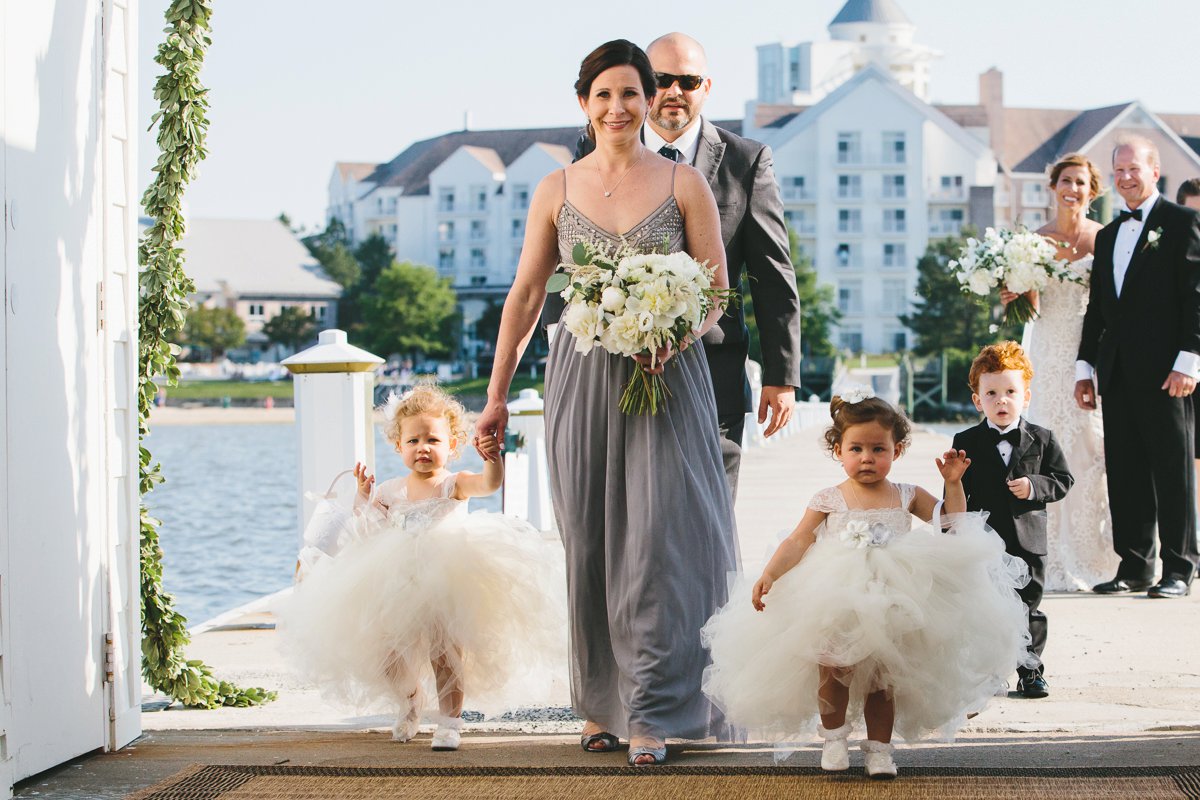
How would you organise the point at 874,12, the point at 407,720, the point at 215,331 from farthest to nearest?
1. the point at 874,12
2. the point at 215,331
3. the point at 407,720

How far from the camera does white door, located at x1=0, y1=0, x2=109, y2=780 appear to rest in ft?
15.2

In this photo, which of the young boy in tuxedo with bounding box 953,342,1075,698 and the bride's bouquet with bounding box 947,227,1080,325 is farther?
the bride's bouquet with bounding box 947,227,1080,325

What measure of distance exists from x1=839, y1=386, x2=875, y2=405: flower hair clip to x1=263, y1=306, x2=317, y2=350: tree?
104 meters

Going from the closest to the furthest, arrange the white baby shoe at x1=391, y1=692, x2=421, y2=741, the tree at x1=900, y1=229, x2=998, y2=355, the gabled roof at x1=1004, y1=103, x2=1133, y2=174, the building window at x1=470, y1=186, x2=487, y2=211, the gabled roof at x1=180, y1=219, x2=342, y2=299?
the white baby shoe at x1=391, y1=692, x2=421, y2=741
the tree at x1=900, y1=229, x2=998, y2=355
the gabled roof at x1=1004, y1=103, x2=1133, y2=174
the building window at x1=470, y1=186, x2=487, y2=211
the gabled roof at x1=180, y1=219, x2=342, y2=299

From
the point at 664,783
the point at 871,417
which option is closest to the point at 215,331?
the point at 871,417

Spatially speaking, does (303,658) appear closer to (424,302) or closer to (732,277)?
(732,277)

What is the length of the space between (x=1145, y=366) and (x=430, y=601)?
471 cm

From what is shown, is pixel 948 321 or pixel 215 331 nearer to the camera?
pixel 948 321

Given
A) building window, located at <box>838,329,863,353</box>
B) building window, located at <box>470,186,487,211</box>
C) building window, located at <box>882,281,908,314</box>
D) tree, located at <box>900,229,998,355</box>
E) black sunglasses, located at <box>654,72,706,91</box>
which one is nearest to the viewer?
black sunglasses, located at <box>654,72,706,91</box>

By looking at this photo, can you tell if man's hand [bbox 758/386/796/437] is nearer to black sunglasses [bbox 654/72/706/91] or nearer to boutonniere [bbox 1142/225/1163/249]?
black sunglasses [bbox 654/72/706/91]

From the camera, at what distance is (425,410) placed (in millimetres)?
5516

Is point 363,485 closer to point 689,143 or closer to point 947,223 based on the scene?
point 689,143

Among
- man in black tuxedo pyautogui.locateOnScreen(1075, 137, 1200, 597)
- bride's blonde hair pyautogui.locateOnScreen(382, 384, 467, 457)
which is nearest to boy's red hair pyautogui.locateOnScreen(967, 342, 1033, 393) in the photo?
bride's blonde hair pyautogui.locateOnScreen(382, 384, 467, 457)

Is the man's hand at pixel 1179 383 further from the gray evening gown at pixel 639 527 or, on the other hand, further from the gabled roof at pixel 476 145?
the gabled roof at pixel 476 145
